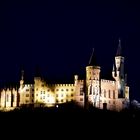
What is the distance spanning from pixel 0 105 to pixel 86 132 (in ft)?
215

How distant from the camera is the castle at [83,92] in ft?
517

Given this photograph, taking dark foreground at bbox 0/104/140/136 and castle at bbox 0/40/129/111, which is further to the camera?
castle at bbox 0/40/129/111

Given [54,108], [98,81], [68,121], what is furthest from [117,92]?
[68,121]

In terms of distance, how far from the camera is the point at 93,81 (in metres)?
158

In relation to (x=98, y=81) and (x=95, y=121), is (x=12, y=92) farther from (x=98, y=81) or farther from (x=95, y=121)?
(x=95, y=121)

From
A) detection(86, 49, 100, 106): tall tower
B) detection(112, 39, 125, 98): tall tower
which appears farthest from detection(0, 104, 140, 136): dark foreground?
detection(112, 39, 125, 98): tall tower

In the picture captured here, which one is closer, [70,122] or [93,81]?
[70,122]

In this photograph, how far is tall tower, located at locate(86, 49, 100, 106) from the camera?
6171 inches

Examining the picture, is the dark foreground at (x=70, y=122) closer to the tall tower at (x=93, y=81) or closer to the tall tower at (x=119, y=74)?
the tall tower at (x=93, y=81)

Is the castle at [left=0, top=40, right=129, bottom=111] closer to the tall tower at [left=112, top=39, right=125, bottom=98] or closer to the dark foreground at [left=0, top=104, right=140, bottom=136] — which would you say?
the tall tower at [left=112, top=39, right=125, bottom=98]

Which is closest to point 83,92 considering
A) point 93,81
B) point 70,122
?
point 93,81

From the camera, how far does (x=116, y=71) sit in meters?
167

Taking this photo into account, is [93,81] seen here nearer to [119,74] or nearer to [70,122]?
[119,74]

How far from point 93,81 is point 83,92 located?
3.87m
